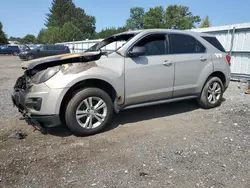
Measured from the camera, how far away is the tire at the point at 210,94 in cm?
532

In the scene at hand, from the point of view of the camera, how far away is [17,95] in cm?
404

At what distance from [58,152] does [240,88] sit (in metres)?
7.15

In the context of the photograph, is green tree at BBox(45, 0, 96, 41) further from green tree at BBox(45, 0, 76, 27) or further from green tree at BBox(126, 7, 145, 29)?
green tree at BBox(126, 7, 145, 29)

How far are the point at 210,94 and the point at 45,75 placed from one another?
147 inches

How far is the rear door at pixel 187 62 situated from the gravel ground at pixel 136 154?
661 millimetres

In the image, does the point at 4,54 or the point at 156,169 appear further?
the point at 4,54

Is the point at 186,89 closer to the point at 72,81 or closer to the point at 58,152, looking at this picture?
the point at 72,81

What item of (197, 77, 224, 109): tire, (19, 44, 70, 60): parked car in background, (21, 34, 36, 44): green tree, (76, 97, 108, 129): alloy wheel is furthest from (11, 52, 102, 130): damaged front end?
(21, 34, 36, 44): green tree

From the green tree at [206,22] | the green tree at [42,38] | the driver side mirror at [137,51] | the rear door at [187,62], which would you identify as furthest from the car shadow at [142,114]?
the green tree at [206,22]

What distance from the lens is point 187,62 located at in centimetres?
483

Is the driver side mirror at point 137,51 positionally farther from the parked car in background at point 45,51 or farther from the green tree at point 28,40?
the green tree at point 28,40

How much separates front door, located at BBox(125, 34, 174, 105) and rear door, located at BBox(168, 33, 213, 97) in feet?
0.55

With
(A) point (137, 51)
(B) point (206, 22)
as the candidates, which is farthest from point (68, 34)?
(A) point (137, 51)

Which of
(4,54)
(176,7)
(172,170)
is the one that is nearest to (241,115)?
(172,170)
